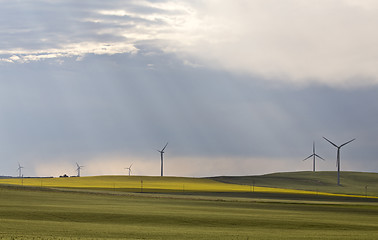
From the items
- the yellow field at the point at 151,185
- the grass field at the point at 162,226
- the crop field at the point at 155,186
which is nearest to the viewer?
the grass field at the point at 162,226

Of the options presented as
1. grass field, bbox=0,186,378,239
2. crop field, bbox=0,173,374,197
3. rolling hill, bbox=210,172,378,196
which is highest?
rolling hill, bbox=210,172,378,196

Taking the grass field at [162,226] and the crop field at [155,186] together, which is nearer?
the grass field at [162,226]

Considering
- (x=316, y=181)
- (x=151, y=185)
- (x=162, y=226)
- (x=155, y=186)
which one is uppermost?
(x=316, y=181)

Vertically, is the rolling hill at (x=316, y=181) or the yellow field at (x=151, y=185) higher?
the rolling hill at (x=316, y=181)

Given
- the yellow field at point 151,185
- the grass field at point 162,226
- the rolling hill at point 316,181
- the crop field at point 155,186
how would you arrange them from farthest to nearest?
1. the rolling hill at point 316,181
2. the yellow field at point 151,185
3. the crop field at point 155,186
4. the grass field at point 162,226

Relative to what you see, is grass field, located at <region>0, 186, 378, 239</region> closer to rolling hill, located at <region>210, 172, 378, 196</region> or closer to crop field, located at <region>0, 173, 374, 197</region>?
crop field, located at <region>0, 173, 374, 197</region>

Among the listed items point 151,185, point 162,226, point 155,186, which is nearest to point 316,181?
point 151,185

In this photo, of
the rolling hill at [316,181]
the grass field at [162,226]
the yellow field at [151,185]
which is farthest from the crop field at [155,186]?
the grass field at [162,226]

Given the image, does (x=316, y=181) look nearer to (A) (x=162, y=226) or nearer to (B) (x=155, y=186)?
(B) (x=155, y=186)

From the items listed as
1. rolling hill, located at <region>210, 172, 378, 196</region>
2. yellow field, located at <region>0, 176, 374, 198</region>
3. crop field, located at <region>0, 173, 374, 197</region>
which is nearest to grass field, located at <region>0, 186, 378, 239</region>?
crop field, located at <region>0, 173, 374, 197</region>

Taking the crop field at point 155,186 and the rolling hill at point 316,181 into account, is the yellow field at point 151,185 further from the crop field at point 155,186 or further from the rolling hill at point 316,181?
the rolling hill at point 316,181

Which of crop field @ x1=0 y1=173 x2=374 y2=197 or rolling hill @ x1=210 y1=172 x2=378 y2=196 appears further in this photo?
rolling hill @ x1=210 y1=172 x2=378 y2=196

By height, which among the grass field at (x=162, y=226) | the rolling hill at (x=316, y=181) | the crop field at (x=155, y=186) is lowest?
the grass field at (x=162, y=226)

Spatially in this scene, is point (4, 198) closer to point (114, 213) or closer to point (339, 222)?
point (114, 213)
